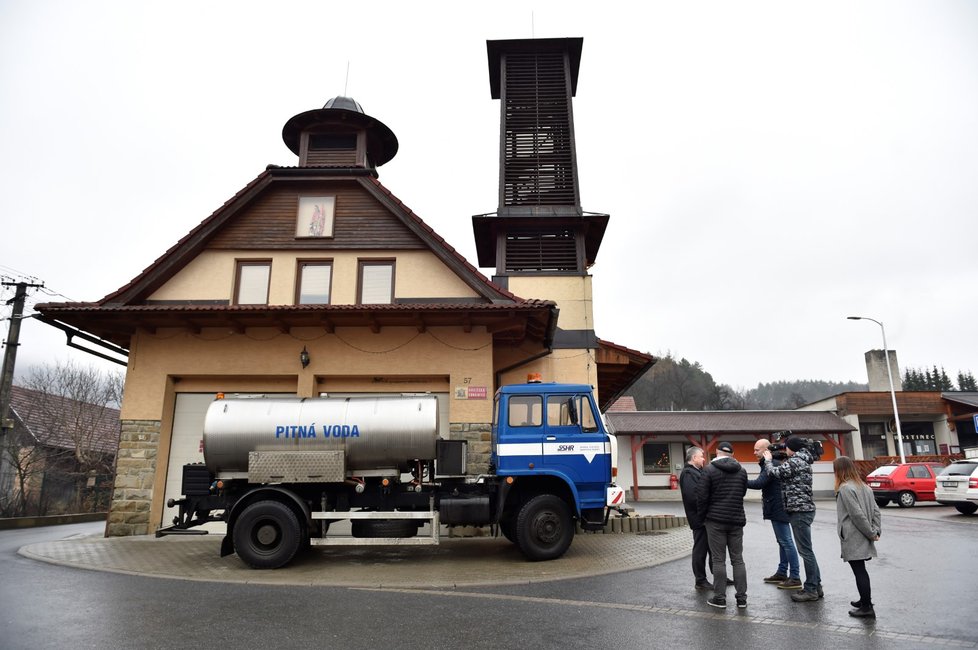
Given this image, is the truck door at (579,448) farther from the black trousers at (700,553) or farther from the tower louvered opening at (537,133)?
the tower louvered opening at (537,133)

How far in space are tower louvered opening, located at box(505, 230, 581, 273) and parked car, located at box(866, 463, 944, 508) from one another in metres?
15.0

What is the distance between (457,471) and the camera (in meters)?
9.12

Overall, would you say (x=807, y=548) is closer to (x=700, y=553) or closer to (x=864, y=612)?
(x=864, y=612)

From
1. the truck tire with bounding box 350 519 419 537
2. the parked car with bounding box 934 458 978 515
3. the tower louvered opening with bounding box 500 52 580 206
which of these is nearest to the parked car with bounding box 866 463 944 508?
the parked car with bounding box 934 458 978 515

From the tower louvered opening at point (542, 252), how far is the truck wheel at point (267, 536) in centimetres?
906

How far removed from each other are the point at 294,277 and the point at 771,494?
1085 centimetres

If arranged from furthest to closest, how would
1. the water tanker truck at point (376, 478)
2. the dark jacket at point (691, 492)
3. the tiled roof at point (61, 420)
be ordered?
1. the tiled roof at point (61, 420)
2. the water tanker truck at point (376, 478)
3. the dark jacket at point (691, 492)

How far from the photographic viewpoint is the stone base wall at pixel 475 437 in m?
11.7

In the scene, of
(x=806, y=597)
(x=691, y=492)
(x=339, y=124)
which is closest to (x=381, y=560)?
(x=691, y=492)

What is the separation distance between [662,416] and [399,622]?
27.8 meters

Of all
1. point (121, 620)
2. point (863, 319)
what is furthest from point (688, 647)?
point (863, 319)

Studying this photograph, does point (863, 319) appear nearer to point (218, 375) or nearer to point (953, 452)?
point (953, 452)

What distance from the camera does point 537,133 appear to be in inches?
687

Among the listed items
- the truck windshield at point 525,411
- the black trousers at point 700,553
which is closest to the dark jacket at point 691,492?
the black trousers at point 700,553
